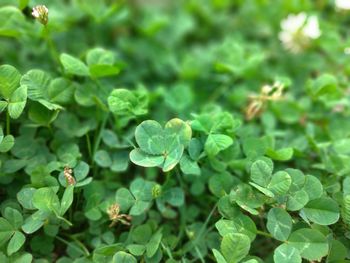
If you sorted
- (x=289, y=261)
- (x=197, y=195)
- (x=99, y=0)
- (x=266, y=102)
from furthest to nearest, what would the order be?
(x=99, y=0), (x=266, y=102), (x=197, y=195), (x=289, y=261)

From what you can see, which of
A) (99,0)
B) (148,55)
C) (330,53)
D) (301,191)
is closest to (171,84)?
(148,55)

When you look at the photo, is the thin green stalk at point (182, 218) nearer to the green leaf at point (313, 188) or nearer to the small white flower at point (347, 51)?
the green leaf at point (313, 188)

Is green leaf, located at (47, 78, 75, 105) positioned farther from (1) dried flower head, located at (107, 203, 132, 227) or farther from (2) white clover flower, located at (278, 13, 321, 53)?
(2) white clover flower, located at (278, 13, 321, 53)

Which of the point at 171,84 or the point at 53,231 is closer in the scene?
the point at 53,231

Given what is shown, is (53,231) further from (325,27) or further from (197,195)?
(325,27)

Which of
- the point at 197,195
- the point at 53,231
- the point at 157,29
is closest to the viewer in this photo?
the point at 53,231

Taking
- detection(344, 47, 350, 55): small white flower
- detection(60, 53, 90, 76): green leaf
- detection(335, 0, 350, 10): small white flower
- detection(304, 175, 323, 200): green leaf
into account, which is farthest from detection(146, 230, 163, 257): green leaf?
detection(335, 0, 350, 10): small white flower

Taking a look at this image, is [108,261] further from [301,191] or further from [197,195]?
[301,191]

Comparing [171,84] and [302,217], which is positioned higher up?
[302,217]

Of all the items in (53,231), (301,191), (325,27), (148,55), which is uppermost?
(325,27)
